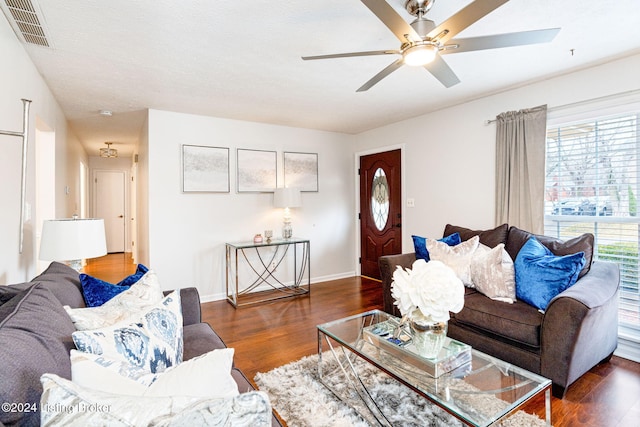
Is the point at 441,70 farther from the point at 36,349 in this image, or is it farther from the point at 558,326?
the point at 36,349

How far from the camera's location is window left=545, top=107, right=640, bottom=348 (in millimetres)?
2570

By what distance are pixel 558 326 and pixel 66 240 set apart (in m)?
3.04

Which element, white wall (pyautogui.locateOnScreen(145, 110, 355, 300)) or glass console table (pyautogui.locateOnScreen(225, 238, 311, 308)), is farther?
glass console table (pyautogui.locateOnScreen(225, 238, 311, 308))

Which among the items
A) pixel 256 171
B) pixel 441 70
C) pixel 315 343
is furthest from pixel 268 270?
pixel 441 70

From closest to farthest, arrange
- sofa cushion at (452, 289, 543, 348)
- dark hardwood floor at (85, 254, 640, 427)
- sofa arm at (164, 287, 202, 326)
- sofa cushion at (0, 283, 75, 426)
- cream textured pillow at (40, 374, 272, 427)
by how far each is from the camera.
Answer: cream textured pillow at (40, 374, 272, 427) → sofa cushion at (0, 283, 75, 426) → dark hardwood floor at (85, 254, 640, 427) → sofa arm at (164, 287, 202, 326) → sofa cushion at (452, 289, 543, 348)

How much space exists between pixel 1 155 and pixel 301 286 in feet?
11.9

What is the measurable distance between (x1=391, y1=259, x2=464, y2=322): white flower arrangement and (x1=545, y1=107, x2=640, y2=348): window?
208 cm

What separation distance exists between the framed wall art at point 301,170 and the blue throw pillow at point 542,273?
3062 millimetres

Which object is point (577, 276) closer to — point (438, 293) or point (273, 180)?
point (438, 293)

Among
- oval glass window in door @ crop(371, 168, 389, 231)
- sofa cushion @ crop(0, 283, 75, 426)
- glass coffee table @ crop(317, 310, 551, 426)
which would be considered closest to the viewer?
sofa cushion @ crop(0, 283, 75, 426)

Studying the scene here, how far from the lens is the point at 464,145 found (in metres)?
3.71

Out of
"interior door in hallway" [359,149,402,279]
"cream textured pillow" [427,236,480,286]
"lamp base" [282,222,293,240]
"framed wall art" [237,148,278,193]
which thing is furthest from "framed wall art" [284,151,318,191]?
"cream textured pillow" [427,236,480,286]

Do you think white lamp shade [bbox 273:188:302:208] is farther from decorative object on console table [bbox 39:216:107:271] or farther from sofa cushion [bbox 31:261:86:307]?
sofa cushion [bbox 31:261:86:307]

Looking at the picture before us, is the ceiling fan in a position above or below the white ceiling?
below
